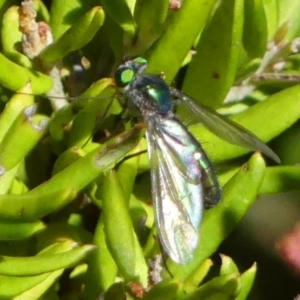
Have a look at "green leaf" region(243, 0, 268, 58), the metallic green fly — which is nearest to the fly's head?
the metallic green fly

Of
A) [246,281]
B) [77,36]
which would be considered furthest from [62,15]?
[246,281]

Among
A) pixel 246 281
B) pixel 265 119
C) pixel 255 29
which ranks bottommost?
pixel 246 281

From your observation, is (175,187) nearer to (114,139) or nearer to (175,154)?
(175,154)

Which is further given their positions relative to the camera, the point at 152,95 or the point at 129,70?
the point at 152,95

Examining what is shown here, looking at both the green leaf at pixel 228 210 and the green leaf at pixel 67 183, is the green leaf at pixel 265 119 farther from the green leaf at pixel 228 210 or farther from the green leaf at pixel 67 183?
the green leaf at pixel 67 183

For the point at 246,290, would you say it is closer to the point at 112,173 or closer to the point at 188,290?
the point at 188,290

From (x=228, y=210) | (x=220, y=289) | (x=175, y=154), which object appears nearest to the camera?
(x=220, y=289)

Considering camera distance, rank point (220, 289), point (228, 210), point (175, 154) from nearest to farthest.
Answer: point (220, 289) < point (228, 210) < point (175, 154)

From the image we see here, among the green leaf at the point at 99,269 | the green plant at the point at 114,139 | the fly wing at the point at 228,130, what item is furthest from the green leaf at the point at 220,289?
the fly wing at the point at 228,130

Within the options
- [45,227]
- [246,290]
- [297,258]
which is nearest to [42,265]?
[45,227]
